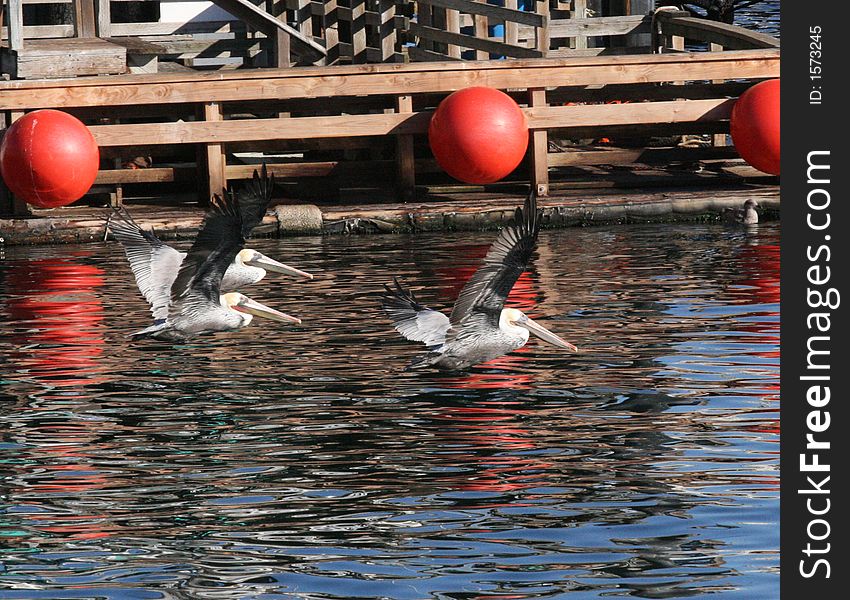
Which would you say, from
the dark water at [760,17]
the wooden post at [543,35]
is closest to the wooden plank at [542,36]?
the wooden post at [543,35]

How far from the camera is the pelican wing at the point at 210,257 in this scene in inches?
413

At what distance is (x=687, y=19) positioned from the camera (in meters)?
22.0

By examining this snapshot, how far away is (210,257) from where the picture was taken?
11.1 m

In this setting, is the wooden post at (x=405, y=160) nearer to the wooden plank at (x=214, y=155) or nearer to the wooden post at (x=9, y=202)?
the wooden plank at (x=214, y=155)

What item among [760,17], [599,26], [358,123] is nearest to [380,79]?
[358,123]

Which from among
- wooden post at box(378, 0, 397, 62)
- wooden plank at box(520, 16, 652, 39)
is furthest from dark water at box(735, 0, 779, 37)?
wooden post at box(378, 0, 397, 62)

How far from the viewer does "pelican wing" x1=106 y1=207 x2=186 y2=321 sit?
12.1 metres

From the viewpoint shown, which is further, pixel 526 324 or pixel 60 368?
pixel 60 368

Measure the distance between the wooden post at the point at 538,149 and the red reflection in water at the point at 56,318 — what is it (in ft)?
18.2

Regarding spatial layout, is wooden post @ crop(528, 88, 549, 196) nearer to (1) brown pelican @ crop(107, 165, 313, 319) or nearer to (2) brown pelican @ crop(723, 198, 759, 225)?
(2) brown pelican @ crop(723, 198, 759, 225)

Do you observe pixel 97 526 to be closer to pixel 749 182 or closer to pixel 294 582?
pixel 294 582

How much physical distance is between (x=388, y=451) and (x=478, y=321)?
1.90 meters

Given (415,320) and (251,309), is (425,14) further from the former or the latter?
(415,320)

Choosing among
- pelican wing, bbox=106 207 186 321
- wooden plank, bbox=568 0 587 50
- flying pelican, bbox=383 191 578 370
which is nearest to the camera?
flying pelican, bbox=383 191 578 370
